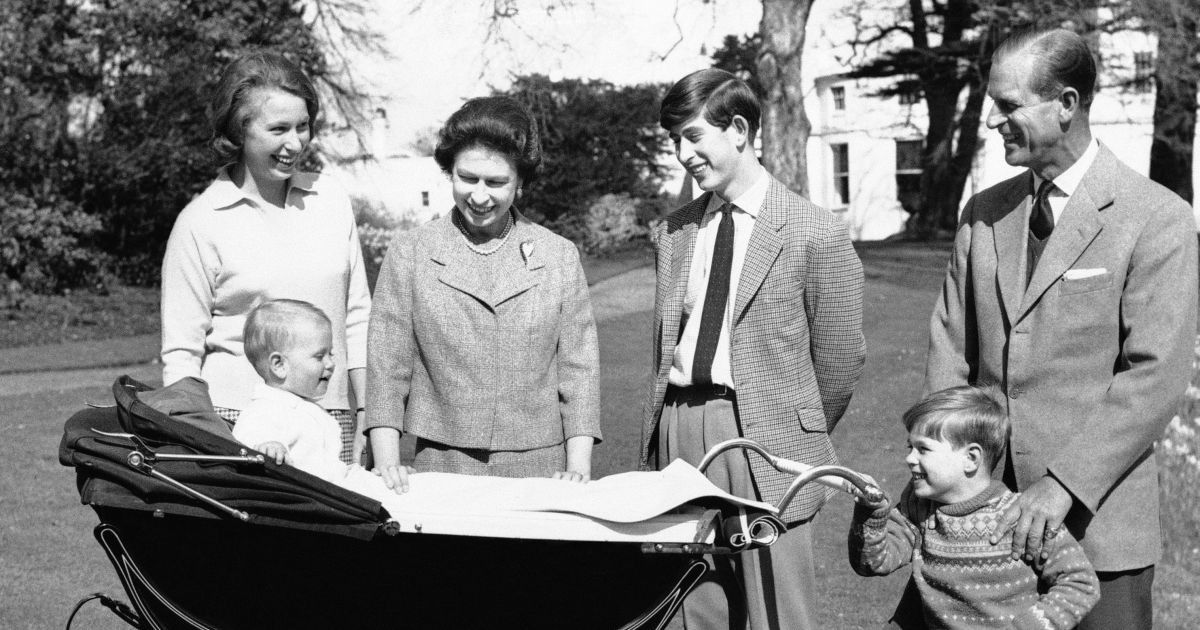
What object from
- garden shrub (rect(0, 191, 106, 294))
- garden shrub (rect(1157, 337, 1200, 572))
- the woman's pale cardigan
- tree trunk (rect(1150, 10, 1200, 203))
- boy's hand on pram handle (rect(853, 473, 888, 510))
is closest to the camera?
boy's hand on pram handle (rect(853, 473, 888, 510))

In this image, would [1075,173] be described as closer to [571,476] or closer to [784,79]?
[571,476]

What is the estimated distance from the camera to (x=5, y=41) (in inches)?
772

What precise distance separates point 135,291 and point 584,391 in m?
19.3

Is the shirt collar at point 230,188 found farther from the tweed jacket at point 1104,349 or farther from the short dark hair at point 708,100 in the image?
the tweed jacket at point 1104,349

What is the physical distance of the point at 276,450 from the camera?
3.30m

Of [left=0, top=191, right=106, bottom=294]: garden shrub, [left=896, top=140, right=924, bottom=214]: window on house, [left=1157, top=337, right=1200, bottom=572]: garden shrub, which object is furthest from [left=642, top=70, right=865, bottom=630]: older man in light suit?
[left=896, top=140, right=924, bottom=214]: window on house

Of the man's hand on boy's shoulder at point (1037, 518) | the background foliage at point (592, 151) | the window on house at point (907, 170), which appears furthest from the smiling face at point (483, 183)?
Answer: the window on house at point (907, 170)

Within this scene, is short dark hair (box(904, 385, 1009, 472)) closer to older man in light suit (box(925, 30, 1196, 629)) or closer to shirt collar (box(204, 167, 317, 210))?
older man in light suit (box(925, 30, 1196, 629))

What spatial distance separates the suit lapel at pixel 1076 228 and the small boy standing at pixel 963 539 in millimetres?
321

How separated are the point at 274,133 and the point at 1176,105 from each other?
22100 mm

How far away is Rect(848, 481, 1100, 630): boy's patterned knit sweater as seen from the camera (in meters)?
3.16

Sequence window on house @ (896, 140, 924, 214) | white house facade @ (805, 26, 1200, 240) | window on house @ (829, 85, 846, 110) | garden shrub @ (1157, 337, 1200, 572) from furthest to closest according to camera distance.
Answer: window on house @ (829, 85, 846, 110), window on house @ (896, 140, 924, 214), white house facade @ (805, 26, 1200, 240), garden shrub @ (1157, 337, 1200, 572)

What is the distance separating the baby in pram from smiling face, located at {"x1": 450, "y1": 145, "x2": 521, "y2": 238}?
52cm

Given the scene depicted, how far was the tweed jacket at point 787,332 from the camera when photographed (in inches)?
151
